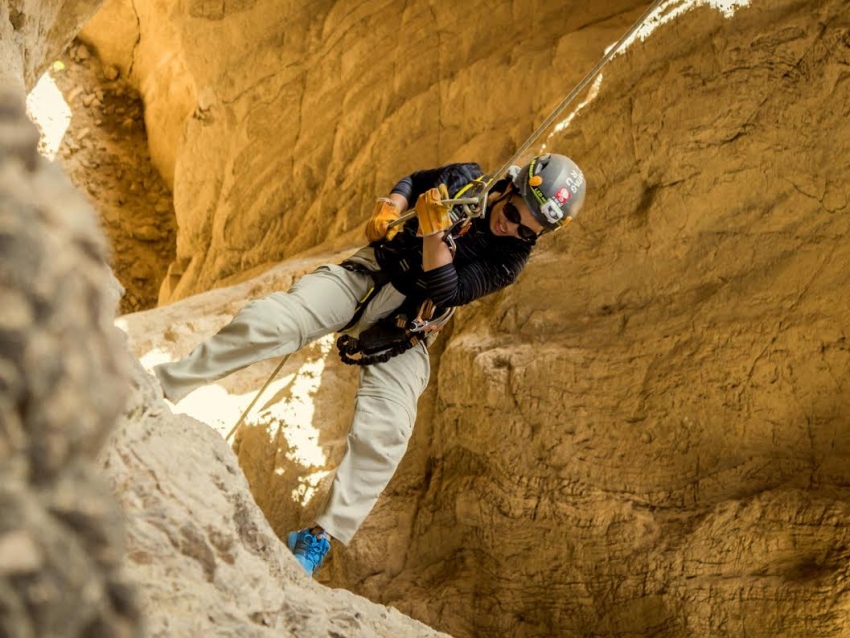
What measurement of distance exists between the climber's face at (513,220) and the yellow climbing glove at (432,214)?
0.36m

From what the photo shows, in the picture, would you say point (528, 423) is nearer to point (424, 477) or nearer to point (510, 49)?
point (424, 477)

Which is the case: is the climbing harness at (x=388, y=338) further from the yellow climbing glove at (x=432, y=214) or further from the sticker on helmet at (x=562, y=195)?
the sticker on helmet at (x=562, y=195)

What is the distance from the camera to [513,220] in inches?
139

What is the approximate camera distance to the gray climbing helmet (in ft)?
11.2

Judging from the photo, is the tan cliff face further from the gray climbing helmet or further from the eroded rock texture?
the eroded rock texture

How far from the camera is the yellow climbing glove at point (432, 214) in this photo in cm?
321

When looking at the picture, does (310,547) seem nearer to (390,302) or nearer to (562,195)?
(390,302)

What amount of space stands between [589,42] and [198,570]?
4.06 metres

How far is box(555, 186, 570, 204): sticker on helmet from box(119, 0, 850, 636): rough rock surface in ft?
3.75

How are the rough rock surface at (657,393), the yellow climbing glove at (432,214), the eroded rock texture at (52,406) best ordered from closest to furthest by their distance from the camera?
the eroded rock texture at (52,406), the yellow climbing glove at (432,214), the rough rock surface at (657,393)

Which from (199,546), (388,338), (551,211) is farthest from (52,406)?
(551,211)

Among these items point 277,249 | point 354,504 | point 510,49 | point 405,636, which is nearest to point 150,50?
point 277,249

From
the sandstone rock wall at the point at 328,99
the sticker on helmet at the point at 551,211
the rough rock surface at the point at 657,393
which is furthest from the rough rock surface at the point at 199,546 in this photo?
the sandstone rock wall at the point at 328,99

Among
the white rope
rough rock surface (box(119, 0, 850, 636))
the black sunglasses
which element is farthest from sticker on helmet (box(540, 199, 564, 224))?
rough rock surface (box(119, 0, 850, 636))
